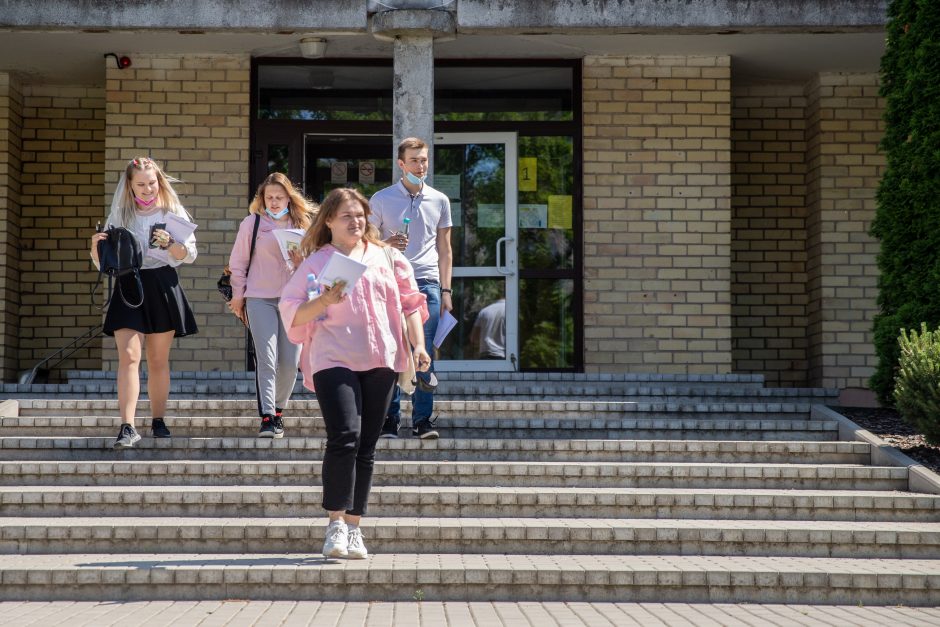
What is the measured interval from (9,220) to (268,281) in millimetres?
5360

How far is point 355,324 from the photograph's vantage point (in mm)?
6176

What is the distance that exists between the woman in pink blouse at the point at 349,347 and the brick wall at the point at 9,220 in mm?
6919

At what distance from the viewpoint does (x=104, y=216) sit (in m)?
12.9

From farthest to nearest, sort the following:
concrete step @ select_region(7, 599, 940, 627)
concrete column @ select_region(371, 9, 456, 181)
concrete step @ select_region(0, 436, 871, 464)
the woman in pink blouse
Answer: concrete column @ select_region(371, 9, 456, 181) < concrete step @ select_region(0, 436, 871, 464) < the woman in pink blouse < concrete step @ select_region(7, 599, 940, 627)

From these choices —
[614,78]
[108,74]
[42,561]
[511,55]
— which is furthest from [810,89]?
[42,561]

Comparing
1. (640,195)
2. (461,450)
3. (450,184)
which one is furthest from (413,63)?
(461,450)

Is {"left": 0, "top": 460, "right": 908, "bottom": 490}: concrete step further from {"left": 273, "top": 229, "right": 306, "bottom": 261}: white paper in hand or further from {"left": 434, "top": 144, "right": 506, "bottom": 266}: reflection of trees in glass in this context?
{"left": 434, "top": 144, "right": 506, "bottom": 266}: reflection of trees in glass

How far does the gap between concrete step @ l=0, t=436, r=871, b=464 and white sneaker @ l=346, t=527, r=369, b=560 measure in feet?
5.54

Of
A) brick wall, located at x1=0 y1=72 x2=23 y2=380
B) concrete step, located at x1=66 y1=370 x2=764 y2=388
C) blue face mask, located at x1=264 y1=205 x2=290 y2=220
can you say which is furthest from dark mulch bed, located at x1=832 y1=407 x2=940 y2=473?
brick wall, located at x1=0 y1=72 x2=23 y2=380

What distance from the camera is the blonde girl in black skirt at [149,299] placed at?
25.7 feet

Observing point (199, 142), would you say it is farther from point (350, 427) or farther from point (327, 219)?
point (350, 427)

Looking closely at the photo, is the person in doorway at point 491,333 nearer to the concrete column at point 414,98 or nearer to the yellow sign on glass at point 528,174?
the yellow sign on glass at point 528,174

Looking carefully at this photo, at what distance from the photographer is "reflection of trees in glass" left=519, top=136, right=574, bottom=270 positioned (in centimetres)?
1252

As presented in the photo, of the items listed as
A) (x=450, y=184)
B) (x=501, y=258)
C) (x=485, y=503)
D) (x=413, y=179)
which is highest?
(x=450, y=184)
